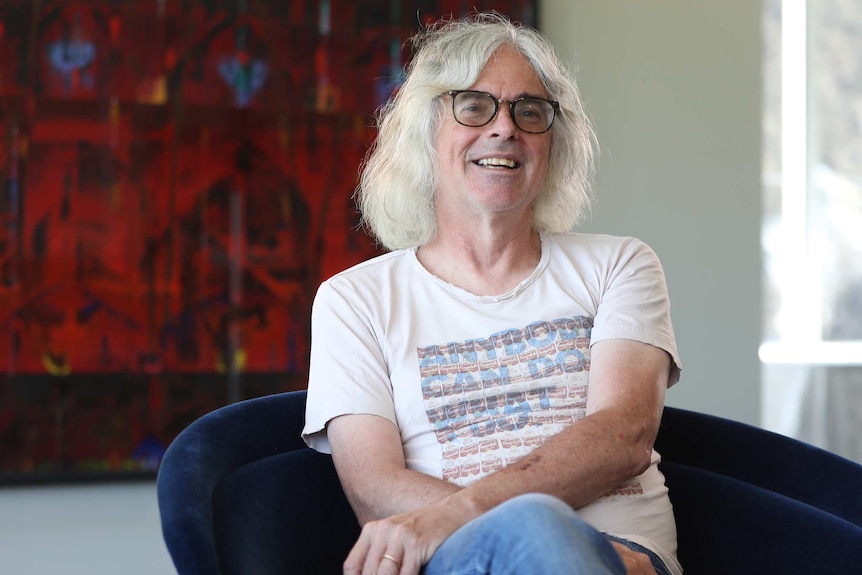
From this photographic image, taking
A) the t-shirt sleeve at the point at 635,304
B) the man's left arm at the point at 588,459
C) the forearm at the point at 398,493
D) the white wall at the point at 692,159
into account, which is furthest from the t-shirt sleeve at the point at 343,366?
the white wall at the point at 692,159

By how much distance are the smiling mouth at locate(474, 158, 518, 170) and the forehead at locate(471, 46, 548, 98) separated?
0.11 meters

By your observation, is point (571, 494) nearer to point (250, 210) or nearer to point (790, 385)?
point (250, 210)

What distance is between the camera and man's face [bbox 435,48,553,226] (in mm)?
1621

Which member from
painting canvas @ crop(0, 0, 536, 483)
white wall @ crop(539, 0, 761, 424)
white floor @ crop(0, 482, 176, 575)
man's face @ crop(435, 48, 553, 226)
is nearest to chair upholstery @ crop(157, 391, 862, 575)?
man's face @ crop(435, 48, 553, 226)

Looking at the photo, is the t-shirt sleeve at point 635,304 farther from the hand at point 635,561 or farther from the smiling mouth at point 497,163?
the hand at point 635,561

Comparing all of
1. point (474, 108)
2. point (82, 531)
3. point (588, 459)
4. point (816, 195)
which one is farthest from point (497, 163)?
point (816, 195)

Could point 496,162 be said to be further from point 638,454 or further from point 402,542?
point 402,542

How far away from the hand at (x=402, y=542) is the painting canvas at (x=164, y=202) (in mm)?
1249

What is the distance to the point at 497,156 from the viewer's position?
1623 mm

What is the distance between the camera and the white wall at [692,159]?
270 cm

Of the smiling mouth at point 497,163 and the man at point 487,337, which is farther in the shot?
the smiling mouth at point 497,163

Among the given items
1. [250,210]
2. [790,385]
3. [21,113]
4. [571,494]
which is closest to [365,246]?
[250,210]

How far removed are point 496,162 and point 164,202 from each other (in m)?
1.06

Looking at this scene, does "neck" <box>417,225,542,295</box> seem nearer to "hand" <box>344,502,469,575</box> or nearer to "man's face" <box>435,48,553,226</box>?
"man's face" <box>435,48,553,226</box>
